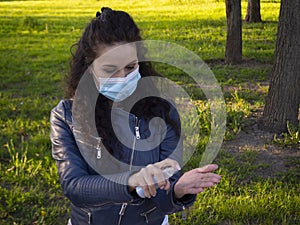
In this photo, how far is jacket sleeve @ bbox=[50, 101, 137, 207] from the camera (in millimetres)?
1585

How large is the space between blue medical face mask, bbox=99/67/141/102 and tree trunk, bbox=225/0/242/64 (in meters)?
5.93

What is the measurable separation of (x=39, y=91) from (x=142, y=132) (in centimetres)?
482

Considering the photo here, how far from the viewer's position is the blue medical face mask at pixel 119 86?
6.65 ft

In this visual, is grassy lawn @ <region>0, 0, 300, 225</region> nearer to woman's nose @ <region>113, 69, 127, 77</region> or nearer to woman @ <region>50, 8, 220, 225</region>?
woman @ <region>50, 8, 220, 225</region>

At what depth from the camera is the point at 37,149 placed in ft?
14.7

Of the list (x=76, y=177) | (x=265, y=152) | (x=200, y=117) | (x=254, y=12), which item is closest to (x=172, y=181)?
(x=76, y=177)

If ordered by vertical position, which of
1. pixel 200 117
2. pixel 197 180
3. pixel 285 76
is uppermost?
pixel 197 180

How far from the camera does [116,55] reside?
1.95 meters

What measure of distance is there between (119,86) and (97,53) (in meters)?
0.18

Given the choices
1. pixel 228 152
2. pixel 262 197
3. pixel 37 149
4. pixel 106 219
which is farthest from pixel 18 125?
pixel 106 219

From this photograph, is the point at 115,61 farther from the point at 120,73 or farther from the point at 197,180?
the point at 197,180

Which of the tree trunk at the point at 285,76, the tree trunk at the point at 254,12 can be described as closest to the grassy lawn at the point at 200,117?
the tree trunk at the point at 285,76

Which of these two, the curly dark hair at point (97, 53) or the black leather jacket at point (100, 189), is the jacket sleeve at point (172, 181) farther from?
the curly dark hair at point (97, 53)

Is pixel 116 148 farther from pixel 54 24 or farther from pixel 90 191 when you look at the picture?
pixel 54 24
